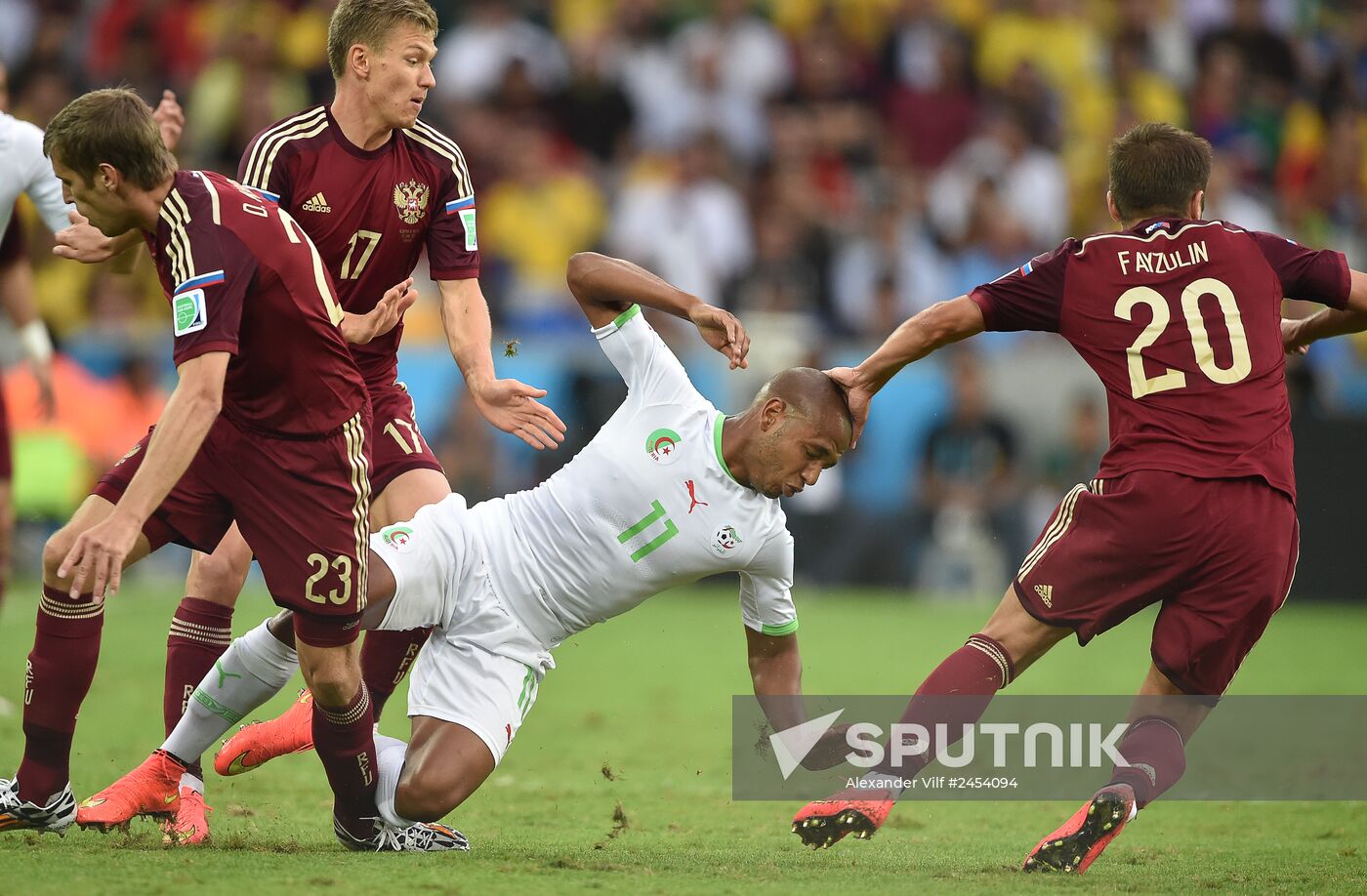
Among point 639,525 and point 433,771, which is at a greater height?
point 639,525

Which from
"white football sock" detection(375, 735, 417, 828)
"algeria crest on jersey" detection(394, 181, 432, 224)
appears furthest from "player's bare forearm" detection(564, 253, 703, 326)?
"white football sock" detection(375, 735, 417, 828)

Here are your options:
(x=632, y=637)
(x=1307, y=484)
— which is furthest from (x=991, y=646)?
(x=1307, y=484)

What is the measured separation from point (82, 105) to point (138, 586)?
9484 millimetres

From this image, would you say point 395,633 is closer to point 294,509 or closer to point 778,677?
point 294,509

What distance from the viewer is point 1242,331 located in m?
5.54

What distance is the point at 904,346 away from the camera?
228 inches

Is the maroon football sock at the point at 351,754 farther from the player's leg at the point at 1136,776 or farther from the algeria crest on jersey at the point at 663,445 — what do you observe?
the player's leg at the point at 1136,776

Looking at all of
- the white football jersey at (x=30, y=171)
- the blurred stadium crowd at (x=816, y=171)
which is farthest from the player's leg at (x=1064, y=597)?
the blurred stadium crowd at (x=816, y=171)

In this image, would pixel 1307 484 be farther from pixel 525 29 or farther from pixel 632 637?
pixel 525 29

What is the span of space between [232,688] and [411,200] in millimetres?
1883

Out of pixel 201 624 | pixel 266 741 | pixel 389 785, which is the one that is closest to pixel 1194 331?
pixel 389 785

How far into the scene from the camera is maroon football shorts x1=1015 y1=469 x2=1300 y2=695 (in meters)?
5.46

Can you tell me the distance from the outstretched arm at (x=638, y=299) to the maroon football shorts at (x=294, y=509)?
3.23 ft

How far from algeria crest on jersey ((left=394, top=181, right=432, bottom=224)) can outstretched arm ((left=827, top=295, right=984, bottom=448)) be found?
5.53 ft
